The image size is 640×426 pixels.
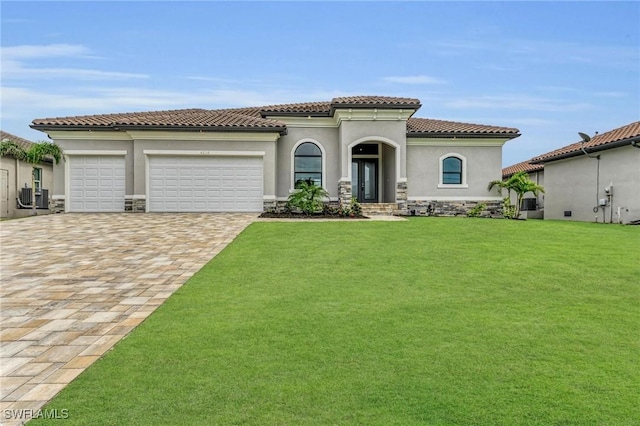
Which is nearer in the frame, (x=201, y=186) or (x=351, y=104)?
(x=351, y=104)

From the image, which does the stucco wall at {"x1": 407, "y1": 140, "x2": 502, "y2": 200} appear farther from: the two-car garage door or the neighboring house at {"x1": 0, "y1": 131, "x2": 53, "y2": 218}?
the neighboring house at {"x1": 0, "y1": 131, "x2": 53, "y2": 218}

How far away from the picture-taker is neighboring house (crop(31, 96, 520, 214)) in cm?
1942

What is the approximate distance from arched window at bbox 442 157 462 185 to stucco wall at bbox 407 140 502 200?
31cm

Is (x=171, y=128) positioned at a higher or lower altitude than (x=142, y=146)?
higher

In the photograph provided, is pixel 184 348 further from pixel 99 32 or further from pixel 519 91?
pixel 519 91

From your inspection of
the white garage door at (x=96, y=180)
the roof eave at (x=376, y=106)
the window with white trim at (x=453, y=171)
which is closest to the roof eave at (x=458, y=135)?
the window with white trim at (x=453, y=171)

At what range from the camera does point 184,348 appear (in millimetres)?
4578

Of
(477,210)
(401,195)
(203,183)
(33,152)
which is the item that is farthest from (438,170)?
(33,152)

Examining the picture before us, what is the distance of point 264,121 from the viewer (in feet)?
66.0

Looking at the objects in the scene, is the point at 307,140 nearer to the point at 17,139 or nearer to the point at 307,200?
the point at 307,200

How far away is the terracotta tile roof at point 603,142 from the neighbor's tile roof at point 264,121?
3219mm

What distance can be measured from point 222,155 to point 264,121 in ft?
8.17

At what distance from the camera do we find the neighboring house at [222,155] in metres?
19.4

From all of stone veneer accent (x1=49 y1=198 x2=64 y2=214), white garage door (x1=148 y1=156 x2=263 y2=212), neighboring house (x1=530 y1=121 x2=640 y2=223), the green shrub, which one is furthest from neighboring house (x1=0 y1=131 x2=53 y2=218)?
neighboring house (x1=530 y1=121 x2=640 y2=223)
